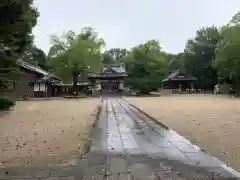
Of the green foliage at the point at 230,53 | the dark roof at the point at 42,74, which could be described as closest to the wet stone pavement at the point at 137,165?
the dark roof at the point at 42,74

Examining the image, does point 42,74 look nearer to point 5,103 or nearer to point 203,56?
point 5,103

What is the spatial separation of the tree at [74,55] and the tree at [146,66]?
7.60 meters

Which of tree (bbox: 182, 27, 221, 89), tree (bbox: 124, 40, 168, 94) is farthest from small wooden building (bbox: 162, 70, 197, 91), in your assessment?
tree (bbox: 124, 40, 168, 94)

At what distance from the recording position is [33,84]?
42.1 metres

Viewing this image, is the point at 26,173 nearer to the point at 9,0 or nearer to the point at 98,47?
the point at 9,0

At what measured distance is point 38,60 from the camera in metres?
64.5

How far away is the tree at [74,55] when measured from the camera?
149ft

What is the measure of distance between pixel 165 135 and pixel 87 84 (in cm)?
4754

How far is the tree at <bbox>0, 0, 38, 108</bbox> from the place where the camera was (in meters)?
12.6

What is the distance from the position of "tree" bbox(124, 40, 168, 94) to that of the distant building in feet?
42.3

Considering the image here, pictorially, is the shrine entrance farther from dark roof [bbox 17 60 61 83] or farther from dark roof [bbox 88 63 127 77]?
dark roof [bbox 17 60 61 83]

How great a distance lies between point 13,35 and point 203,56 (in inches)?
1771

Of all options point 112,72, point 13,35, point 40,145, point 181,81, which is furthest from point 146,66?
point 40,145

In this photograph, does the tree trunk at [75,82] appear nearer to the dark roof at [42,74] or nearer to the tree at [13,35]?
the dark roof at [42,74]
